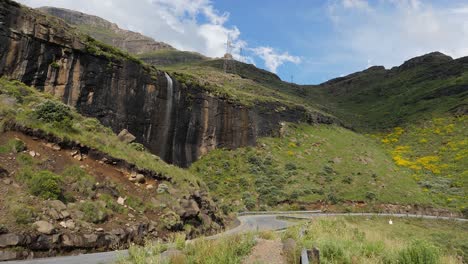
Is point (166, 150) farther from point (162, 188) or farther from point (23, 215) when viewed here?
point (23, 215)

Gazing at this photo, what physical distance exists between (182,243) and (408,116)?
302 feet

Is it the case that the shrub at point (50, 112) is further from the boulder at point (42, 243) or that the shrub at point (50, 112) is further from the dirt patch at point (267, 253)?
the dirt patch at point (267, 253)

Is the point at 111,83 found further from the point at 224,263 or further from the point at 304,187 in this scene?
the point at 224,263

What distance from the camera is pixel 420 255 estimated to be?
1009 cm

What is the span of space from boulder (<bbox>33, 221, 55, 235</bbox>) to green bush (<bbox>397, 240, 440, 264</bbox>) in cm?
1158

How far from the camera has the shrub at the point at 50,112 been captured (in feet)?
64.2

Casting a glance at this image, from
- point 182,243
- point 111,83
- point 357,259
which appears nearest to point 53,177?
point 182,243

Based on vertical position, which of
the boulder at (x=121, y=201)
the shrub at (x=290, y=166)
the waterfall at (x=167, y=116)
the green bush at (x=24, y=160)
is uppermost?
the waterfall at (x=167, y=116)

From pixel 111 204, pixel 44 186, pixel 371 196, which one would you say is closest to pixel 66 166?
pixel 44 186

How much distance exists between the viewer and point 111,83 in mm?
37094

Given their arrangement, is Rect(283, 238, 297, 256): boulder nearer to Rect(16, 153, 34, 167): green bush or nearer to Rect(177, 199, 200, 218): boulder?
Rect(177, 199, 200, 218): boulder

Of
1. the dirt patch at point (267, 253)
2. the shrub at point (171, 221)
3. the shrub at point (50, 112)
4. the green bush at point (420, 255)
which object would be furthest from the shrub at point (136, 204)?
the green bush at point (420, 255)

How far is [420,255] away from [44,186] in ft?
45.1

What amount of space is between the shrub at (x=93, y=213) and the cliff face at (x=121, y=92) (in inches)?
734
